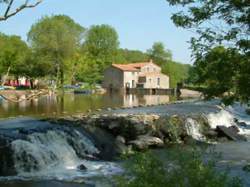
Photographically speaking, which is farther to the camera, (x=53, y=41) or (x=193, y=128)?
(x=53, y=41)

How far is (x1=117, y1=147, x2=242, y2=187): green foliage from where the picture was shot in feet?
18.3

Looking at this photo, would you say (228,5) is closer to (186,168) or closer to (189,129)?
(186,168)

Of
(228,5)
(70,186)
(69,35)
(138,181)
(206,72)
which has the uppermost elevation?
(69,35)

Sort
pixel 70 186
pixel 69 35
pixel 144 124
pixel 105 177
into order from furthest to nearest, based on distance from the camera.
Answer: pixel 69 35 < pixel 144 124 < pixel 105 177 < pixel 70 186

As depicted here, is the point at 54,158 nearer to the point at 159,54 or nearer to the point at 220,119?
the point at 220,119

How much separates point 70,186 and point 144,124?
1016 cm

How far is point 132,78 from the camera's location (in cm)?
8856

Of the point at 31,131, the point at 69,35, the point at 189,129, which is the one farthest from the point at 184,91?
the point at 31,131

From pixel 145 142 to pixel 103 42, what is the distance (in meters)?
86.3

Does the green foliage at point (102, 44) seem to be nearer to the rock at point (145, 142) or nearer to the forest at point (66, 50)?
the forest at point (66, 50)

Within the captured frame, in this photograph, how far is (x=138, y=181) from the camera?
5.72m

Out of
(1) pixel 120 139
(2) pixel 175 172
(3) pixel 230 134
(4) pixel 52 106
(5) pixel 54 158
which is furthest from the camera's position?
(4) pixel 52 106

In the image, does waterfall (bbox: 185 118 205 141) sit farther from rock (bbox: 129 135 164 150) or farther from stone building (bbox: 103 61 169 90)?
stone building (bbox: 103 61 169 90)

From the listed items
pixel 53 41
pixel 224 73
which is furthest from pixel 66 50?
pixel 224 73
